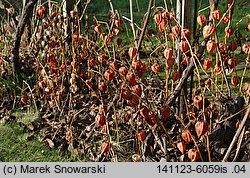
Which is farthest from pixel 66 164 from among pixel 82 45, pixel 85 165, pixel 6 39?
pixel 6 39

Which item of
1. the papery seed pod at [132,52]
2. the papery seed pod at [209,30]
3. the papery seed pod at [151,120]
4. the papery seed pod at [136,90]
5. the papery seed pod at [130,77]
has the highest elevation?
the papery seed pod at [209,30]

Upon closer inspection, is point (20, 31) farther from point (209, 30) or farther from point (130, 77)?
point (209, 30)

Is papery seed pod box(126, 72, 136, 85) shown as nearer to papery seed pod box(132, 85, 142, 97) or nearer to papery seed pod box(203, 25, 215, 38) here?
papery seed pod box(132, 85, 142, 97)

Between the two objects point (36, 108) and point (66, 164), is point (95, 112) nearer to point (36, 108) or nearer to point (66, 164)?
point (36, 108)

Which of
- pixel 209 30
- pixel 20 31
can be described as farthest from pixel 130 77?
pixel 20 31

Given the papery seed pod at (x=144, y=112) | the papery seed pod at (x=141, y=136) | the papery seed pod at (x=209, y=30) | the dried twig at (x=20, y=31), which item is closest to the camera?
the papery seed pod at (x=209, y=30)

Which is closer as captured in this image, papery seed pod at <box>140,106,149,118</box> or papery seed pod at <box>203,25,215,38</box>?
papery seed pod at <box>203,25,215,38</box>

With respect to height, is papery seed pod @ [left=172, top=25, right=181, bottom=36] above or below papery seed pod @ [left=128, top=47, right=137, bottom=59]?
above

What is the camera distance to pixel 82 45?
2.94 meters

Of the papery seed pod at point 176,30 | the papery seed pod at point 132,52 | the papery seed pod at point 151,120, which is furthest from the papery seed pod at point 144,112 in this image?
the papery seed pod at point 176,30

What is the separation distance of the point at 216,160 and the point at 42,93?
1331 millimetres

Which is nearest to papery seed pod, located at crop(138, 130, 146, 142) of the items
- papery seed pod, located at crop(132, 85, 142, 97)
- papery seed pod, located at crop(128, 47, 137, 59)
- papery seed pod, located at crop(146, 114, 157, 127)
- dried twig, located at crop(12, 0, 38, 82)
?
papery seed pod, located at crop(146, 114, 157, 127)

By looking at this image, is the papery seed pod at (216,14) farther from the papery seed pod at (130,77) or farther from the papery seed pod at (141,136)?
the papery seed pod at (141,136)

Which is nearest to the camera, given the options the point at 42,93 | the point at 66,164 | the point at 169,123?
the point at 66,164
